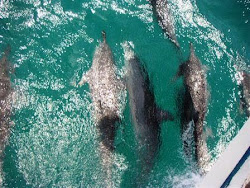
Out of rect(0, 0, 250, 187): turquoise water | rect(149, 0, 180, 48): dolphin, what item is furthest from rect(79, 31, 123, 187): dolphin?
rect(149, 0, 180, 48): dolphin

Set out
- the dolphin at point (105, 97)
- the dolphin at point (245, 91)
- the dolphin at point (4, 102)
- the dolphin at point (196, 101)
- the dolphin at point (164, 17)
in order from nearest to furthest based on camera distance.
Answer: the dolphin at point (4, 102) → the dolphin at point (105, 97) → the dolphin at point (196, 101) → the dolphin at point (245, 91) → the dolphin at point (164, 17)

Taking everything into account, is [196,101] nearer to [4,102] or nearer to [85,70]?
[85,70]

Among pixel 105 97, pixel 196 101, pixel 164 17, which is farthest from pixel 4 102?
pixel 164 17

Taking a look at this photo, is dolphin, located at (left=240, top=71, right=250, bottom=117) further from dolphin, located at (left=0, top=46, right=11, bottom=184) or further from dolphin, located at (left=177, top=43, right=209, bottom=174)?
dolphin, located at (left=0, top=46, right=11, bottom=184)

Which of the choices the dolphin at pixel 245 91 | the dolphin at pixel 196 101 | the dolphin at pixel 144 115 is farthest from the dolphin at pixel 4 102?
the dolphin at pixel 245 91

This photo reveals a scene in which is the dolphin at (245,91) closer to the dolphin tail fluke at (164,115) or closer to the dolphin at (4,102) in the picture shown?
the dolphin tail fluke at (164,115)

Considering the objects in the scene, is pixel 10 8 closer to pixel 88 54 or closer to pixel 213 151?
pixel 88 54

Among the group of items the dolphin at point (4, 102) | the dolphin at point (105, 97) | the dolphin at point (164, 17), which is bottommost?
the dolphin at point (4, 102)
